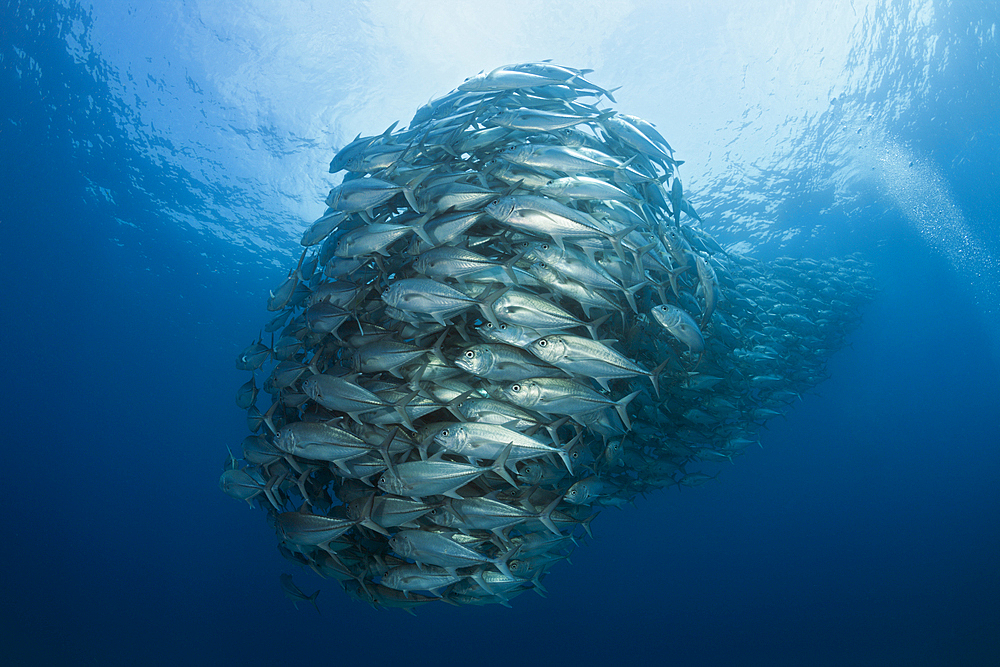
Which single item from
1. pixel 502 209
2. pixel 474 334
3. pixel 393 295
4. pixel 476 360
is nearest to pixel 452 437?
pixel 476 360

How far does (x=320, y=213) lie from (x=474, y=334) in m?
13.2

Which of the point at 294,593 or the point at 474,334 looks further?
the point at 294,593

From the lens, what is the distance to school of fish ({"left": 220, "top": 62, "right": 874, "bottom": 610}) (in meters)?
2.87

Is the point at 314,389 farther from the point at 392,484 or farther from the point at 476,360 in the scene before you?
the point at 476,360

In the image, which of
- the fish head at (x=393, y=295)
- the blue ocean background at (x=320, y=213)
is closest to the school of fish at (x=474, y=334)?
the fish head at (x=393, y=295)

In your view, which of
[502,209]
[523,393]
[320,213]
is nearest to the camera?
[502,209]

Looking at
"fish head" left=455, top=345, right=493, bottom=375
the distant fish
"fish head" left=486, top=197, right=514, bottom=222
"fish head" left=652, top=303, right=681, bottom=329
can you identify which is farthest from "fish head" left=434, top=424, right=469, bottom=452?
the distant fish

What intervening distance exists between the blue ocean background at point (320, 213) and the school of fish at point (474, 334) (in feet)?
31.5

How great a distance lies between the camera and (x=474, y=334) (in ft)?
12.5

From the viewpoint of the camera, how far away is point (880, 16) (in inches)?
476

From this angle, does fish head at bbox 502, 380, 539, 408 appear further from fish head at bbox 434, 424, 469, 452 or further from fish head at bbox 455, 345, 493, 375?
fish head at bbox 434, 424, 469, 452

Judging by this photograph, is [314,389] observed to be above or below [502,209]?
below

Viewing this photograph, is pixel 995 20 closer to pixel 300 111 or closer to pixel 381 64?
pixel 381 64

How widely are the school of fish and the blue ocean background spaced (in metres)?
9.60
